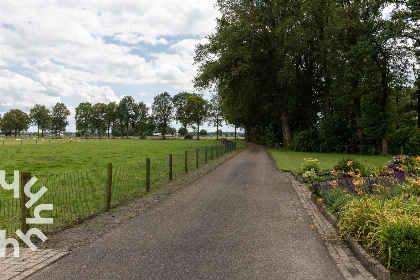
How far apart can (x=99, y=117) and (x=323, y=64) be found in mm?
87084

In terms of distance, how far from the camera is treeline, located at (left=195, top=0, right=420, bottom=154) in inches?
937

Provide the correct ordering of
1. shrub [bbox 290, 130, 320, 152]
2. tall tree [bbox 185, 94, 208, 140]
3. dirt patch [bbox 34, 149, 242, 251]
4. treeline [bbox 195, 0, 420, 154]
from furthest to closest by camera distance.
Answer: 1. tall tree [bbox 185, 94, 208, 140]
2. shrub [bbox 290, 130, 320, 152]
3. treeline [bbox 195, 0, 420, 154]
4. dirt patch [bbox 34, 149, 242, 251]

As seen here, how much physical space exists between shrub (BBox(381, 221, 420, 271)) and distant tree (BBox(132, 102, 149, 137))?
93.4m

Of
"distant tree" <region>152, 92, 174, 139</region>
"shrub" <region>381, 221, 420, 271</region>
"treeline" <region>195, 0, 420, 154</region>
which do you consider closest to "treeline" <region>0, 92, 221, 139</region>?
"distant tree" <region>152, 92, 174, 139</region>

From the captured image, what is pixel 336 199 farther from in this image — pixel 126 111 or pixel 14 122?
pixel 14 122

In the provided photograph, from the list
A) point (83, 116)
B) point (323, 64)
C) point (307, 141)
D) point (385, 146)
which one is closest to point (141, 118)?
point (83, 116)

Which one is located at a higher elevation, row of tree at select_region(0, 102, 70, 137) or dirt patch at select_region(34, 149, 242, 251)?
row of tree at select_region(0, 102, 70, 137)

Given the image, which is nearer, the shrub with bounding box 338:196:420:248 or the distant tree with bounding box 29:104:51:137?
the shrub with bounding box 338:196:420:248

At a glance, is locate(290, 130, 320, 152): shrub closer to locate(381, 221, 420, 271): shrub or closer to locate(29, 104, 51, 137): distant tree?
locate(381, 221, 420, 271): shrub

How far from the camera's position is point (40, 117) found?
99.8m

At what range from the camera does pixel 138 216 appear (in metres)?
6.60

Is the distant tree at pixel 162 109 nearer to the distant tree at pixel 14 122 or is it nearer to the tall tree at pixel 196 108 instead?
the tall tree at pixel 196 108

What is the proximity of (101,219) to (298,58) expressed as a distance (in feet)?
107

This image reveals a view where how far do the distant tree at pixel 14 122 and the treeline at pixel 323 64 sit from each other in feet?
320
